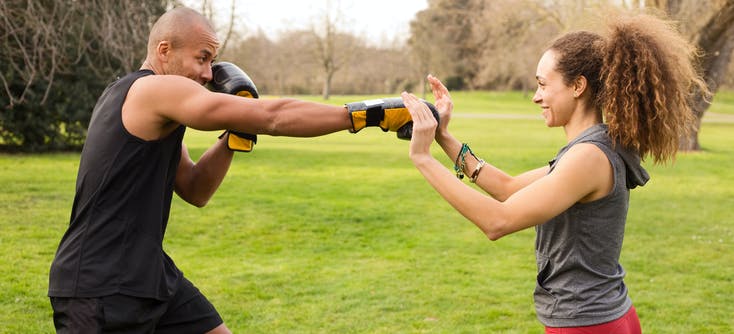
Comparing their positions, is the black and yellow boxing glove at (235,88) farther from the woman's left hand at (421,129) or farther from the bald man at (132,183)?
the woman's left hand at (421,129)

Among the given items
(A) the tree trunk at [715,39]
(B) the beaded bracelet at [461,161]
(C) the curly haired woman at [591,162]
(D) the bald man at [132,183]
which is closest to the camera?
(C) the curly haired woman at [591,162]

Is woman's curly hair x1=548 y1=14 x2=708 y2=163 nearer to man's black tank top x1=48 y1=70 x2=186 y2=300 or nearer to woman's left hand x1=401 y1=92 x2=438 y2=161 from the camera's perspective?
woman's left hand x1=401 y1=92 x2=438 y2=161

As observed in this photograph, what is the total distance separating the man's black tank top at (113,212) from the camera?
267 centimetres

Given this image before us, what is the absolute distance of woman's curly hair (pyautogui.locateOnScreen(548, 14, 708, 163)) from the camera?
2545 millimetres

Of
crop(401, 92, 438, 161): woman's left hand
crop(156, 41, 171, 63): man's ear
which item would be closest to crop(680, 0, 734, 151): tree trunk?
crop(401, 92, 438, 161): woman's left hand

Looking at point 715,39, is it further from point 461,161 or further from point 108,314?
point 108,314

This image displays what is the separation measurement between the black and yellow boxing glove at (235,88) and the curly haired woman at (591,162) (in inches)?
33.7

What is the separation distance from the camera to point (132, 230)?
107 inches

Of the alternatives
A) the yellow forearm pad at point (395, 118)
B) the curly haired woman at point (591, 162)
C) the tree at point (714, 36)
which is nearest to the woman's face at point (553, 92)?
the curly haired woman at point (591, 162)

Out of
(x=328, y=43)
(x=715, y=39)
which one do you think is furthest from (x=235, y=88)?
(x=328, y=43)

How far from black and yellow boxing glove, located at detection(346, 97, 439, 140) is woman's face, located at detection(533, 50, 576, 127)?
1.40ft

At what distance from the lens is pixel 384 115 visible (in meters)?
2.97

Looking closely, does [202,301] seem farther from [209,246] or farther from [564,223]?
[209,246]

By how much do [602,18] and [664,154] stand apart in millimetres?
580
